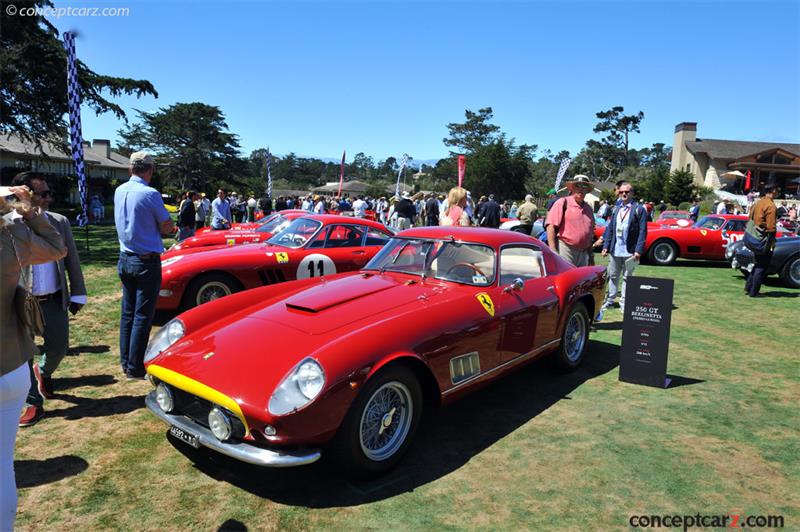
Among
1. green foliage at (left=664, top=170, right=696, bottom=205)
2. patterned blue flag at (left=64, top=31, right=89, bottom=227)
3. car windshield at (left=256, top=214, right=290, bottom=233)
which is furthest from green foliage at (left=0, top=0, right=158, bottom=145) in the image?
green foliage at (left=664, top=170, right=696, bottom=205)

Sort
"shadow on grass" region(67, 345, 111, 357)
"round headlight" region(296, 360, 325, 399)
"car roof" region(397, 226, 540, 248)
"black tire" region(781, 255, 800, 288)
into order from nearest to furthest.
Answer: "round headlight" region(296, 360, 325, 399) < "car roof" region(397, 226, 540, 248) < "shadow on grass" region(67, 345, 111, 357) < "black tire" region(781, 255, 800, 288)

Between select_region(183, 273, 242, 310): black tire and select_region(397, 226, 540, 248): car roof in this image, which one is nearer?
select_region(397, 226, 540, 248): car roof

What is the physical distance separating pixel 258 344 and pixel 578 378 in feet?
10.8

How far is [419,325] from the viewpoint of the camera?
347 cm

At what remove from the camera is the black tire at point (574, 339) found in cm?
506

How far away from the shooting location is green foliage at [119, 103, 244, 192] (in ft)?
205

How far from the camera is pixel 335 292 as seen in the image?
4098 millimetres

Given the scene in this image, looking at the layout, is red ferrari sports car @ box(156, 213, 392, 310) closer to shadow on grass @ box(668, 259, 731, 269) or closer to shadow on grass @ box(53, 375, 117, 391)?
shadow on grass @ box(53, 375, 117, 391)

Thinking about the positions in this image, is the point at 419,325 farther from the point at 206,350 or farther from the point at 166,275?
the point at 166,275

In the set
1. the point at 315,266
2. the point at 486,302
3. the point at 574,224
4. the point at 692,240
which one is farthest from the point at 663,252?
the point at 486,302

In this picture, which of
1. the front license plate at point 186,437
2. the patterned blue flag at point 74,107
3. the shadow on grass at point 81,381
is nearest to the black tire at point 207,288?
the shadow on grass at point 81,381

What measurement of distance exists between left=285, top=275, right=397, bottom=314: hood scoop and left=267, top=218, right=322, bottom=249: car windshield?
2939 millimetres

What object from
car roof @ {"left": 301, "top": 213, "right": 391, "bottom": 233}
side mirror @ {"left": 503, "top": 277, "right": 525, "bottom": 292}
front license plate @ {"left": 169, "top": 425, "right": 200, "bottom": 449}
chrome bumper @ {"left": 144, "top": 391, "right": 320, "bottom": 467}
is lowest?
front license plate @ {"left": 169, "top": 425, "right": 200, "bottom": 449}

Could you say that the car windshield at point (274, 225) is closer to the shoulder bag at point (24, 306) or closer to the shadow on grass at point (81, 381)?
the shadow on grass at point (81, 381)
